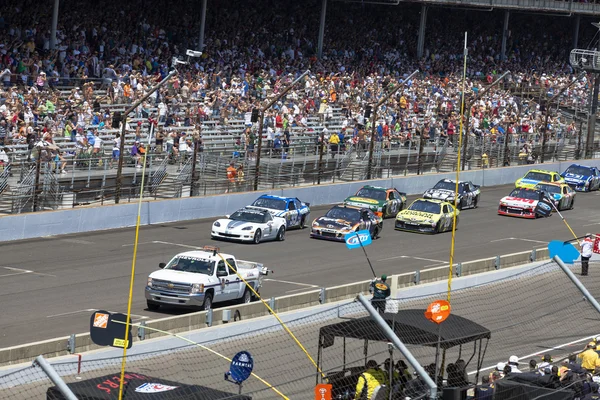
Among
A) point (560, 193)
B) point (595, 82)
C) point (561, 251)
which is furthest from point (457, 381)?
point (595, 82)

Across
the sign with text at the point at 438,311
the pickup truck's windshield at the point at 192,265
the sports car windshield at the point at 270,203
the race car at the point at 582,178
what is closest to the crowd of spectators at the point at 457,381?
the sign with text at the point at 438,311

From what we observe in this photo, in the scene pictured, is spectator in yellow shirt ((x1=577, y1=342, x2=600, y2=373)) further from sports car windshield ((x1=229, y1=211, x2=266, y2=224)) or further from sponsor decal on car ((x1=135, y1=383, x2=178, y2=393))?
sports car windshield ((x1=229, y1=211, x2=266, y2=224))

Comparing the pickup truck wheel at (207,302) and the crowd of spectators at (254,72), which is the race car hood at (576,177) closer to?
the crowd of spectators at (254,72)

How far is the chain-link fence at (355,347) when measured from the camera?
40.3 ft

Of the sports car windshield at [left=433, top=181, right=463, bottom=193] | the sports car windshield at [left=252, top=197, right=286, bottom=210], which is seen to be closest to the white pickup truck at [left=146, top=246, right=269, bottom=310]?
the sports car windshield at [left=252, top=197, right=286, bottom=210]

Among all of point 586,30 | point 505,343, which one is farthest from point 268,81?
point 586,30

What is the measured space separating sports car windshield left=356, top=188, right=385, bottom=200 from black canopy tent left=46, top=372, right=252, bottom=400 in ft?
102

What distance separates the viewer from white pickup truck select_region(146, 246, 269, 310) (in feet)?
81.9

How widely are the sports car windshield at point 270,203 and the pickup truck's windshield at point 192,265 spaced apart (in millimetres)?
11958

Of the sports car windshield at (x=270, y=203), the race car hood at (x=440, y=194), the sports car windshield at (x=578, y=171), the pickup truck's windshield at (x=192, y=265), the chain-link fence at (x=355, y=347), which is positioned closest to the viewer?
the chain-link fence at (x=355, y=347)

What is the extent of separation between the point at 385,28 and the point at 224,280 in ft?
147

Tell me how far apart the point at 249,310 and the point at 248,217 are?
1255 cm

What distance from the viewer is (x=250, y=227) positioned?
34.9 m

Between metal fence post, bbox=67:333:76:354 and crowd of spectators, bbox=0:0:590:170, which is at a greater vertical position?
crowd of spectators, bbox=0:0:590:170
